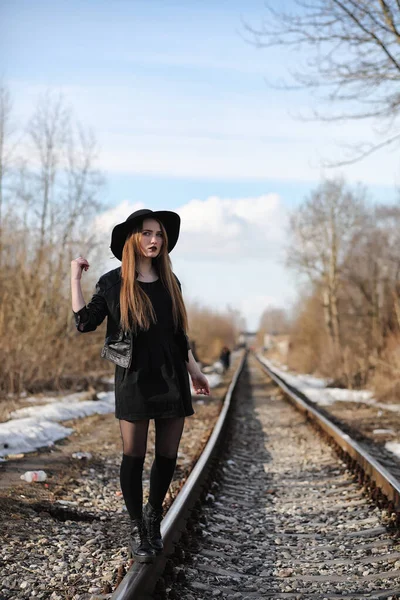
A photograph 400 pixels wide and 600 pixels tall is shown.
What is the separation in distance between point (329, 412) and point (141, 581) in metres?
11.5

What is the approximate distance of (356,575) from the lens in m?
4.11

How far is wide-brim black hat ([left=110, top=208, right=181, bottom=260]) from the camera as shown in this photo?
12.8ft

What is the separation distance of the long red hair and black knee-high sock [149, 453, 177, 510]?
71 centimetres

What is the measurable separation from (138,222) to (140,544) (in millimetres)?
1701

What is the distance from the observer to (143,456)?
154 inches

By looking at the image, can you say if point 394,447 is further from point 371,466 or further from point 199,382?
point 199,382

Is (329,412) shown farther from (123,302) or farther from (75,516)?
(123,302)

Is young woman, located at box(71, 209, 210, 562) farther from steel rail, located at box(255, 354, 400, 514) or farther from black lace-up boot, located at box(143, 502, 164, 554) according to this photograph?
steel rail, located at box(255, 354, 400, 514)

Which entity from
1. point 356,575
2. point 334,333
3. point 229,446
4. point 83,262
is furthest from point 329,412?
point 334,333

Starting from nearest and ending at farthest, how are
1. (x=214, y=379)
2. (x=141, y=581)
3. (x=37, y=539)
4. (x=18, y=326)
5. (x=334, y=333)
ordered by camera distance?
(x=141, y=581) < (x=37, y=539) < (x=18, y=326) < (x=214, y=379) < (x=334, y=333)

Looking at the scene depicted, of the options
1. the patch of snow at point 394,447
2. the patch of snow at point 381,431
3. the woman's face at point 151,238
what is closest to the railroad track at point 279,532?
the patch of snow at point 394,447

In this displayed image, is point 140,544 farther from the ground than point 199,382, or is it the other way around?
point 199,382

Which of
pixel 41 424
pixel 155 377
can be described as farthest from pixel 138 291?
pixel 41 424

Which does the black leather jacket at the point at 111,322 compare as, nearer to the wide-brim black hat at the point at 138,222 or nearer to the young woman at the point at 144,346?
the young woman at the point at 144,346
